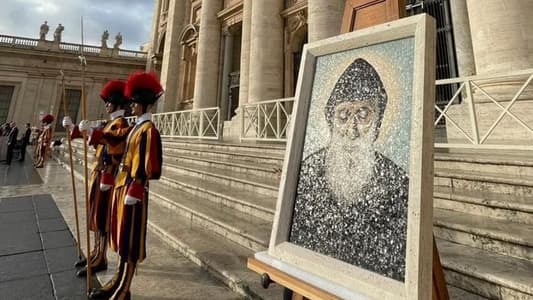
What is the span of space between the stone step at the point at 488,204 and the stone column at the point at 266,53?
7.65 meters

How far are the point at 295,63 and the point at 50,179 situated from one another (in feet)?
31.4

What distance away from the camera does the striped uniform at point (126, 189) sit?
1.84m

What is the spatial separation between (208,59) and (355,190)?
46.9ft

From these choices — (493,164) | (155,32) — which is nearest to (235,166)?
(493,164)

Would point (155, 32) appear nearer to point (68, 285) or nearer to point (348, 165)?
point (68, 285)

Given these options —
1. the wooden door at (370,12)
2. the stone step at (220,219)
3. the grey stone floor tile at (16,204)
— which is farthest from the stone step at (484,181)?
the grey stone floor tile at (16,204)

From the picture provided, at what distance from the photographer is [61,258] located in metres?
2.78

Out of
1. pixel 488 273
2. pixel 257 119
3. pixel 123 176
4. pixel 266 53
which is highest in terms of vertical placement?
pixel 266 53

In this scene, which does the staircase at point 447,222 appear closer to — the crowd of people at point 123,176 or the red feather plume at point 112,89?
the crowd of people at point 123,176

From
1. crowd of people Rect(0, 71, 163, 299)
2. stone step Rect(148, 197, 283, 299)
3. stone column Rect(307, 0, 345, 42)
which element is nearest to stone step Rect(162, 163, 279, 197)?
stone step Rect(148, 197, 283, 299)

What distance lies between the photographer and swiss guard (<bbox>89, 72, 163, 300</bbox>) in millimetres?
1840

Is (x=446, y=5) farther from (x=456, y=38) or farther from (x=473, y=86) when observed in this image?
(x=473, y=86)

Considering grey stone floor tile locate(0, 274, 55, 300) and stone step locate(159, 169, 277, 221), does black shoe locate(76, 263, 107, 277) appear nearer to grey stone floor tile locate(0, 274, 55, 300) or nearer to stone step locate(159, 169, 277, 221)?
grey stone floor tile locate(0, 274, 55, 300)

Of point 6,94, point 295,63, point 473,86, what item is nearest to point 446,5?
point 473,86
